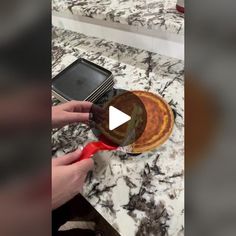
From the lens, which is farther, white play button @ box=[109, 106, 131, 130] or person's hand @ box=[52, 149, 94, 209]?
white play button @ box=[109, 106, 131, 130]

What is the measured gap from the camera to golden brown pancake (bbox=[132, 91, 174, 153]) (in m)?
0.60

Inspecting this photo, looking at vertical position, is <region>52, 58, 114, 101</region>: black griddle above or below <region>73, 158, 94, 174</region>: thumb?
above

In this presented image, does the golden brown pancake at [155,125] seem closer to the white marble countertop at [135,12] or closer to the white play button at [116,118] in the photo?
the white play button at [116,118]

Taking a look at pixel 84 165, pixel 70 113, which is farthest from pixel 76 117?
pixel 84 165

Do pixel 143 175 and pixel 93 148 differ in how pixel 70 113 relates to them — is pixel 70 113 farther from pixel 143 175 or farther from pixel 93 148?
pixel 143 175

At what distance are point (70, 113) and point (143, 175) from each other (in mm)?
204

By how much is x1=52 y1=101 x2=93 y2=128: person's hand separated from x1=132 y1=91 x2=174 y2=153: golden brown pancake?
132 millimetres

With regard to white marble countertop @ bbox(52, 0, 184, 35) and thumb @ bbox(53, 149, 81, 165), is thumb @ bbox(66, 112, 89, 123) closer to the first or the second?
thumb @ bbox(53, 149, 81, 165)

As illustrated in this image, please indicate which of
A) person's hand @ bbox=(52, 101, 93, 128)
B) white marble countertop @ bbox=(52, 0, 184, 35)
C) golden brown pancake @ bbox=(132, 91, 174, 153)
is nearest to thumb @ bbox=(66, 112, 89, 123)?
person's hand @ bbox=(52, 101, 93, 128)
